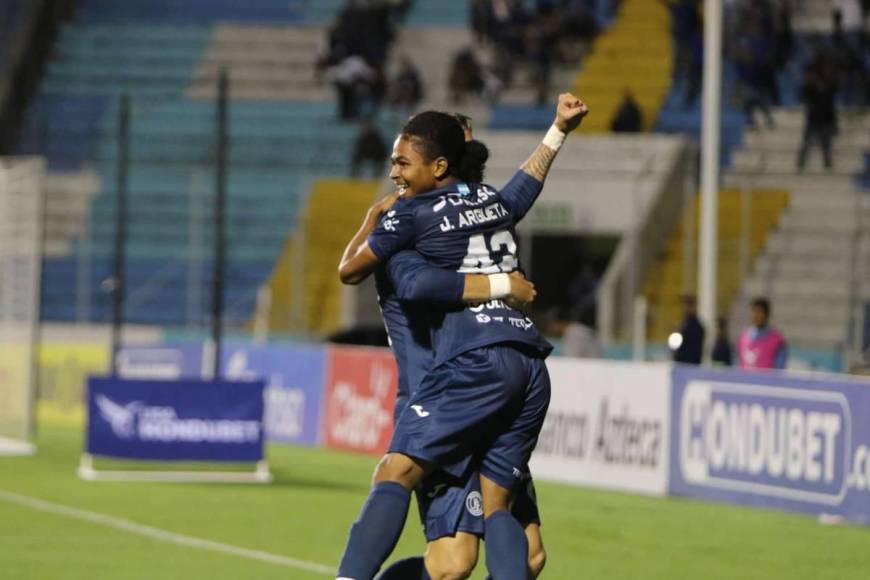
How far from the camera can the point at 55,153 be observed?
3881 cm

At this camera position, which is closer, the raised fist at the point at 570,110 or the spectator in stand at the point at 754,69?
the raised fist at the point at 570,110

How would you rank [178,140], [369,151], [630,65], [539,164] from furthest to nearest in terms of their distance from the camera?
1. [630,65]
2. [178,140]
3. [369,151]
4. [539,164]

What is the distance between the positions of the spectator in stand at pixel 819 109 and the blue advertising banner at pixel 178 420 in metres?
14.6

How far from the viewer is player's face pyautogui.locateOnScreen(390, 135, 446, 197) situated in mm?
8383

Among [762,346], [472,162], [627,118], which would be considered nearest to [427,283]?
[472,162]

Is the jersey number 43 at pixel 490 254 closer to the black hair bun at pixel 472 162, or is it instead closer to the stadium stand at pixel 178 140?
the black hair bun at pixel 472 162

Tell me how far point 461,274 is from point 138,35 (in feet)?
119

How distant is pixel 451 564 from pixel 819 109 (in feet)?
86.1

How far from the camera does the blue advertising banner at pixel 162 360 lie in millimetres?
30469

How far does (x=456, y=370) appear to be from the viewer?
8.37 m

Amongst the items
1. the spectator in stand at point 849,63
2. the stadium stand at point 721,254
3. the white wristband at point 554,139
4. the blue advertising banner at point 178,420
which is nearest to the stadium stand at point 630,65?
the spectator in stand at point 849,63

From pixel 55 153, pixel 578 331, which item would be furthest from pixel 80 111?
pixel 578 331

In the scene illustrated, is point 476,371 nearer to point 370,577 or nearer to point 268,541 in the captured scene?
point 370,577

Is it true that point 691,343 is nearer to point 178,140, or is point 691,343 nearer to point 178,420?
point 178,420
